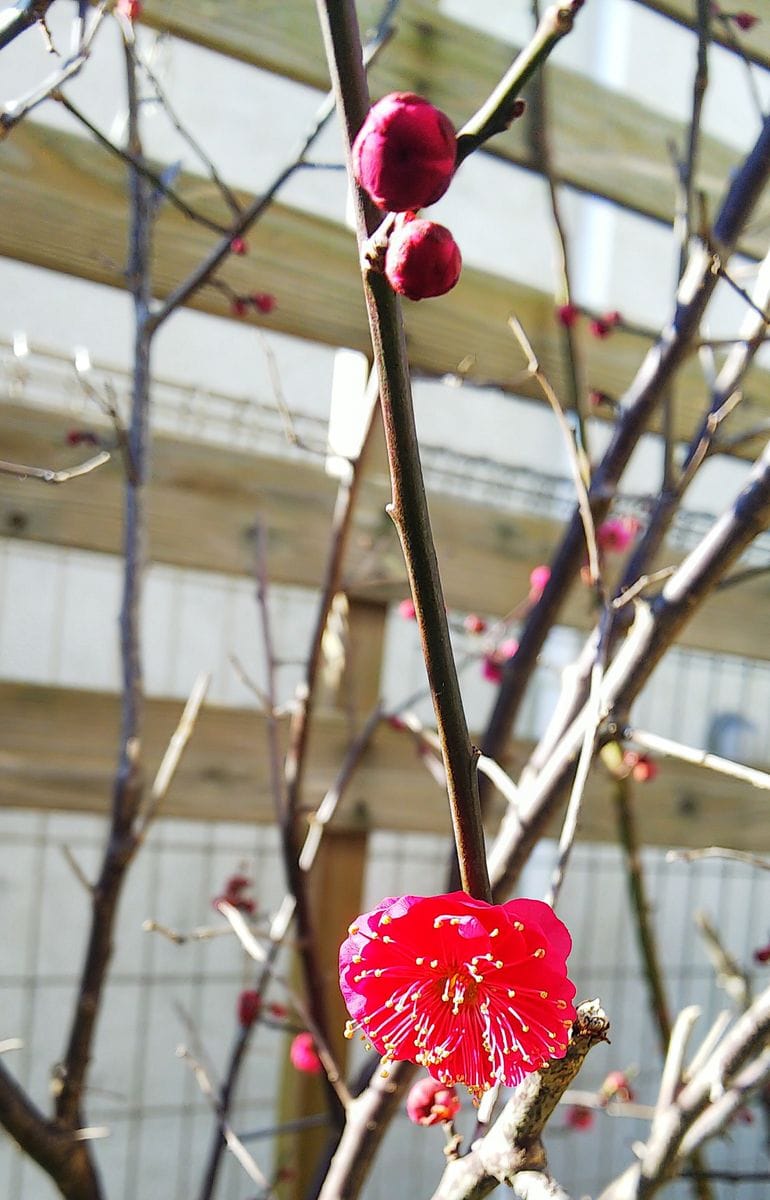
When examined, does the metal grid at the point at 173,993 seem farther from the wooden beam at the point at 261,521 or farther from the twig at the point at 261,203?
the twig at the point at 261,203

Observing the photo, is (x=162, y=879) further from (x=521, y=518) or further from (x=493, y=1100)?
(x=493, y=1100)

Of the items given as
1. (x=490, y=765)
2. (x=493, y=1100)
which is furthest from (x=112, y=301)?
(x=493, y=1100)

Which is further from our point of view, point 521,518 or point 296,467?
point 521,518

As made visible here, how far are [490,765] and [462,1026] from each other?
1.15 feet

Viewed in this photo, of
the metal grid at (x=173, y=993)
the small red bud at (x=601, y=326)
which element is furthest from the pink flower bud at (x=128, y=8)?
the metal grid at (x=173, y=993)

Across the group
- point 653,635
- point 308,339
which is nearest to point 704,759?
point 653,635

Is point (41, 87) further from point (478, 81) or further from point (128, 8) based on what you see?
point (478, 81)

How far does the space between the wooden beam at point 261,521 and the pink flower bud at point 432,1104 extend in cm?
56

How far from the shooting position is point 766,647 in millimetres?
1924

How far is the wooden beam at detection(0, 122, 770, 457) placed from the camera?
1136 millimetres

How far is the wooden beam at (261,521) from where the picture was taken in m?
1.28

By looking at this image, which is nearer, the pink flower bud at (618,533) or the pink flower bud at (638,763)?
the pink flower bud at (638,763)

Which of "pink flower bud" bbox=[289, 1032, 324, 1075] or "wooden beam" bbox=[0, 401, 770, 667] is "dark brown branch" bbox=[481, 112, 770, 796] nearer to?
"wooden beam" bbox=[0, 401, 770, 667]

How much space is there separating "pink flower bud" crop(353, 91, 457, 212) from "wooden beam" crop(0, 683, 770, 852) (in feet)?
3.58
